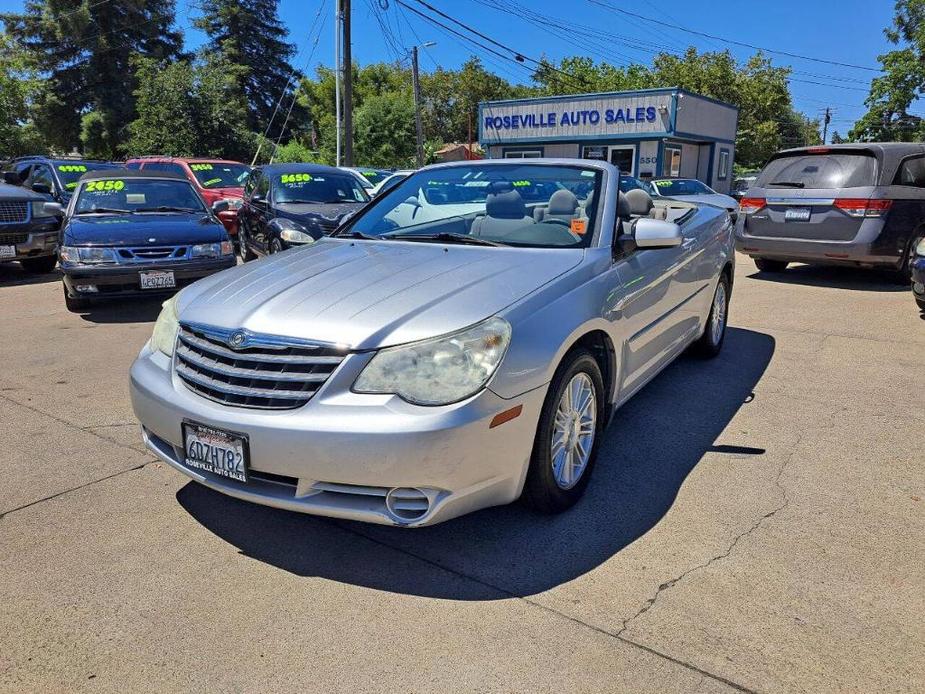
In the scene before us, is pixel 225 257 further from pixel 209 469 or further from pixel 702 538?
pixel 702 538

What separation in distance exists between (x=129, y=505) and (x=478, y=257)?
6.72ft

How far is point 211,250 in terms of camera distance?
7.62 metres

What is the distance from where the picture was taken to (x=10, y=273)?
37.1 feet

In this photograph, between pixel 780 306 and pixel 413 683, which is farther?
pixel 780 306

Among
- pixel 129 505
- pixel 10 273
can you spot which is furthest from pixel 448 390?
pixel 10 273

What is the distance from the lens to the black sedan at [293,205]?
9219 mm

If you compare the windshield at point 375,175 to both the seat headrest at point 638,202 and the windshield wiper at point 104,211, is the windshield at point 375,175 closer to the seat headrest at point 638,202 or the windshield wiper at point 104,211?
the windshield wiper at point 104,211

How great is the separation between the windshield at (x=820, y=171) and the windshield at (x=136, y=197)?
295 inches

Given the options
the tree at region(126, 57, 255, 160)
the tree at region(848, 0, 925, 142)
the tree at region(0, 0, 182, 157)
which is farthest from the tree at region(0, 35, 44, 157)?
the tree at region(848, 0, 925, 142)

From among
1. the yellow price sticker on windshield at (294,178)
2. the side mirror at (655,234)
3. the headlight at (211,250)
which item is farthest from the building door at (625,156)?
the side mirror at (655,234)

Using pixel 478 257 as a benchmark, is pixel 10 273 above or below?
below

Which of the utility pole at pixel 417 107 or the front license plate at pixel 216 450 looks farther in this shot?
the utility pole at pixel 417 107

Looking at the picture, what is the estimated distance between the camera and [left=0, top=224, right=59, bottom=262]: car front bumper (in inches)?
393

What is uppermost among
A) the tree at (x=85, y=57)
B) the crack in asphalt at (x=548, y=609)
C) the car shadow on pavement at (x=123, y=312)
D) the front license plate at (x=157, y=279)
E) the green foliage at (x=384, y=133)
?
the tree at (x=85, y=57)
